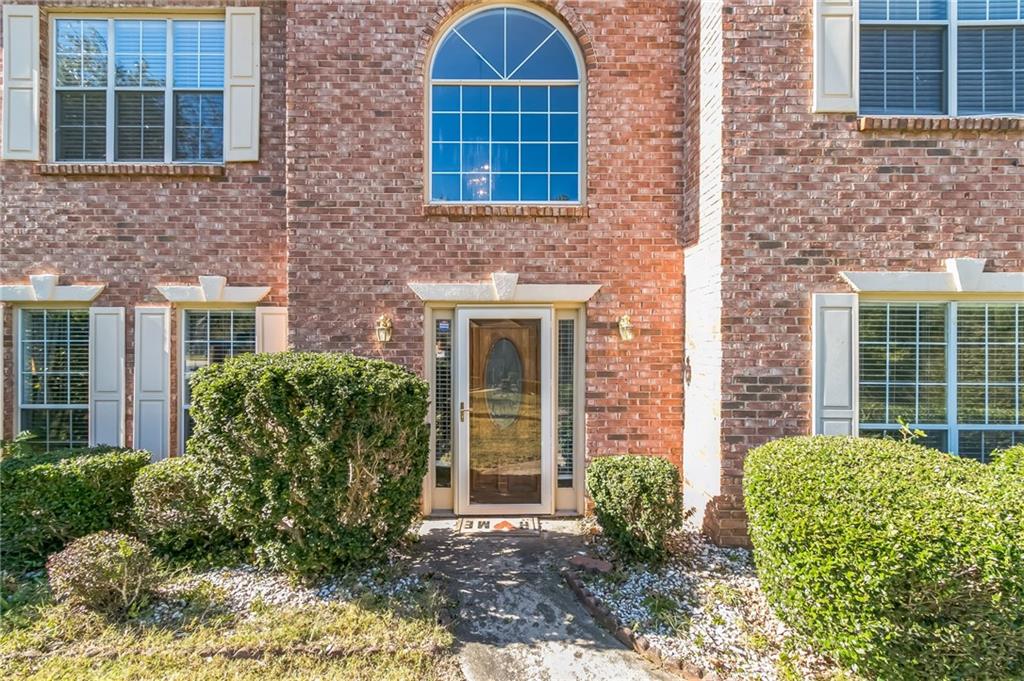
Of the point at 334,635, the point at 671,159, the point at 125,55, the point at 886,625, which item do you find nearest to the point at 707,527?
the point at 886,625

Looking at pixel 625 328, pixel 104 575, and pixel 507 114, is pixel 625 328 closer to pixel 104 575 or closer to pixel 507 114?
pixel 507 114

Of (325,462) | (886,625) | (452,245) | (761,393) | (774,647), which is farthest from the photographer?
(452,245)

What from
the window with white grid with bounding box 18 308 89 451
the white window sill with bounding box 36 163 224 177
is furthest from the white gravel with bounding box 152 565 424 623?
the white window sill with bounding box 36 163 224 177

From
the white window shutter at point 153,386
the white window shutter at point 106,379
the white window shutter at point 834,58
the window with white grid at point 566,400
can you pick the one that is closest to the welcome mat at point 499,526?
the window with white grid at point 566,400

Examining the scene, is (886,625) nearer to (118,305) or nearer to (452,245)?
(452,245)

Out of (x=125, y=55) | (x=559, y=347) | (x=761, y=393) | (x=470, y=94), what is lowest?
(x=761, y=393)

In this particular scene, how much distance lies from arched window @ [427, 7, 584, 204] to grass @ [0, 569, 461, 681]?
396 centimetres

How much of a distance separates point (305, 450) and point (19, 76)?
5519 mm

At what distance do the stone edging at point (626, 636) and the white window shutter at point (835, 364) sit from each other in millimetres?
2422

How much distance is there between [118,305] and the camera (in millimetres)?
5621

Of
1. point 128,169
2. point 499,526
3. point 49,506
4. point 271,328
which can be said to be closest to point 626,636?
point 499,526

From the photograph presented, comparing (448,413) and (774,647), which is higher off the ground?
(448,413)

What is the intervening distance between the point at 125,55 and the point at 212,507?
16.8 feet

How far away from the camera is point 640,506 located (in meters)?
4.41
